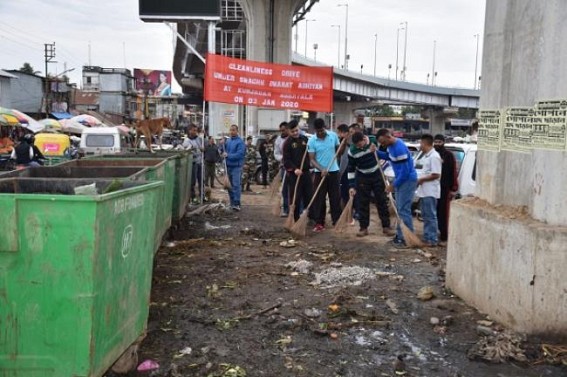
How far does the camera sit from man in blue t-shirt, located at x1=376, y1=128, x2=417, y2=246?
847cm

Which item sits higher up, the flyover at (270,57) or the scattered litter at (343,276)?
the flyover at (270,57)

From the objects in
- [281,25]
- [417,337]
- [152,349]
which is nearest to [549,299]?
[417,337]

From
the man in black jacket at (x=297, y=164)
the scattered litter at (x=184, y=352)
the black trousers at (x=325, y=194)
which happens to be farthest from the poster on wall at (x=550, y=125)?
the man in black jacket at (x=297, y=164)

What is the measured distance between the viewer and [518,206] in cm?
519

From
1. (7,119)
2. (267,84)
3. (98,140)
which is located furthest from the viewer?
(7,119)

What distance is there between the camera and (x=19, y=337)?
321cm

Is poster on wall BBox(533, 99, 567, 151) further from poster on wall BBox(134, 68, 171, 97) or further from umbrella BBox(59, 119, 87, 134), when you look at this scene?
poster on wall BBox(134, 68, 171, 97)

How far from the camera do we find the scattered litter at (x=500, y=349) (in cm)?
430

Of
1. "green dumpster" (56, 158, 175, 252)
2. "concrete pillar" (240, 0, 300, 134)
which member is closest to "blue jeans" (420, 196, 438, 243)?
"green dumpster" (56, 158, 175, 252)

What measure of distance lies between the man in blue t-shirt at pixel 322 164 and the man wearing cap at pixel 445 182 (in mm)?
1846

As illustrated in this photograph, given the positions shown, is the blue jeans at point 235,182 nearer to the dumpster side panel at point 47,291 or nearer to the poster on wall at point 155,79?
the dumpster side panel at point 47,291

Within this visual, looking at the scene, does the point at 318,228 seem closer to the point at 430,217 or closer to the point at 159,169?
the point at 430,217

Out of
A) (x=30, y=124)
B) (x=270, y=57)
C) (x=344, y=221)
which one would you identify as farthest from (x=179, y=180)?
(x=30, y=124)

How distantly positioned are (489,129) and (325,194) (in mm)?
4750
